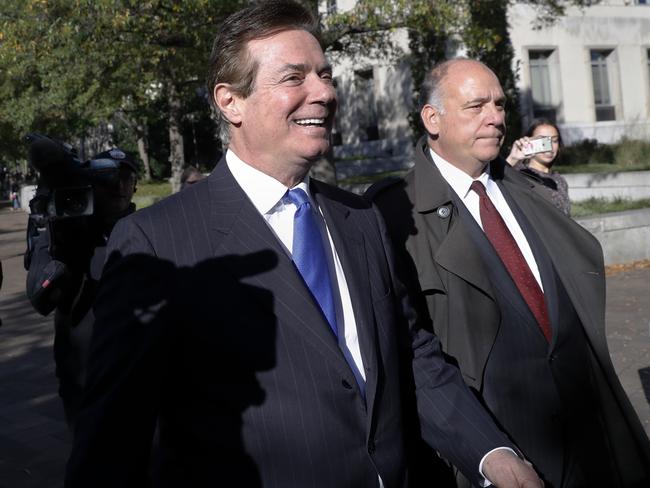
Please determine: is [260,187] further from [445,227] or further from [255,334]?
[445,227]

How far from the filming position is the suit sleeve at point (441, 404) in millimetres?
2438

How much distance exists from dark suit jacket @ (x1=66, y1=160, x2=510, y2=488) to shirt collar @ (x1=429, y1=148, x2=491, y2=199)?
1.12 metres

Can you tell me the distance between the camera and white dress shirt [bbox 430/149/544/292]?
3.21 metres

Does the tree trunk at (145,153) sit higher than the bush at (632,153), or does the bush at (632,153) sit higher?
the tree trunk at (145,153)

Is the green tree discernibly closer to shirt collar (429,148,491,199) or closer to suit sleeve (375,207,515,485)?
shirt collar (429,148,491,199)

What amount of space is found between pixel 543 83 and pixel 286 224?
1182 inches

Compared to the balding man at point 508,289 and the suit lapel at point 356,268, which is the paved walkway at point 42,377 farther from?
the suit lapel at point 356,268

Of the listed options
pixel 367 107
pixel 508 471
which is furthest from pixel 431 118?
pixel 367 107

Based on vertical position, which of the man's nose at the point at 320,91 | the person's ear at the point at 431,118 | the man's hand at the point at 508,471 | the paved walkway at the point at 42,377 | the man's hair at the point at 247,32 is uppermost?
the man's hair at the point at 247,32

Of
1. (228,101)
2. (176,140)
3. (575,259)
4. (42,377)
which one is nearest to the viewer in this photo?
(228,101)

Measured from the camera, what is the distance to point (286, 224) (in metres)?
2.37

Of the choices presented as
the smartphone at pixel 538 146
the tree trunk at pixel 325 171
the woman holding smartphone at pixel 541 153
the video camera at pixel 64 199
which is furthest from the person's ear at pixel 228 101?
the tree trunk at pixel 325 171

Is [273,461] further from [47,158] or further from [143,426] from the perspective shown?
[47,158]

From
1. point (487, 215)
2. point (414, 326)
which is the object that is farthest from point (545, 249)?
point (414, 326)
